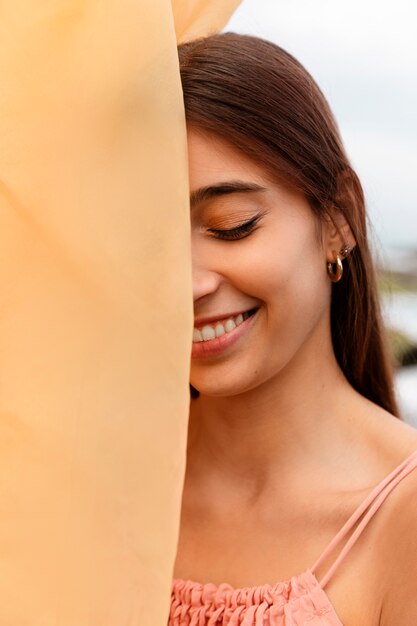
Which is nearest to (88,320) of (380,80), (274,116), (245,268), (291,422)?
(245,268)

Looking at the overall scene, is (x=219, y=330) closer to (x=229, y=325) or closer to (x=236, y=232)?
(x=229, y=325)

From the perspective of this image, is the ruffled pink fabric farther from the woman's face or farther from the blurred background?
the blurred background

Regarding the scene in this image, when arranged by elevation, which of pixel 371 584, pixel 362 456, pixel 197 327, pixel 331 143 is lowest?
pixel 371 584

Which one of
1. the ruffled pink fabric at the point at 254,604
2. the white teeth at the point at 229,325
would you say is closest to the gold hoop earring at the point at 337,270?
the white teeth at the point at 229,325

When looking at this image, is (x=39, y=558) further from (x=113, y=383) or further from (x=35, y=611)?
(x=113, y=383)

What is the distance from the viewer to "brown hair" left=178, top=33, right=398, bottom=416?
59.5 inches

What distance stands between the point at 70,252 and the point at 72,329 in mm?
87

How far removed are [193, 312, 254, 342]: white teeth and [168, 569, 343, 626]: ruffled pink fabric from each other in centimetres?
40

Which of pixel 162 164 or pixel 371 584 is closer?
pixel 162 164

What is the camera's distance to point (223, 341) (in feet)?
4.99

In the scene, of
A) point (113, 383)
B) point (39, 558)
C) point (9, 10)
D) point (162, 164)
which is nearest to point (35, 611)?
point (39, 558)

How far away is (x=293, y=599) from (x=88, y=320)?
66 centimetres

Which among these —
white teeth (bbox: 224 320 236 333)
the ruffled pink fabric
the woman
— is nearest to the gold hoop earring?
the woman

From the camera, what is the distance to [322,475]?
5.57ft
